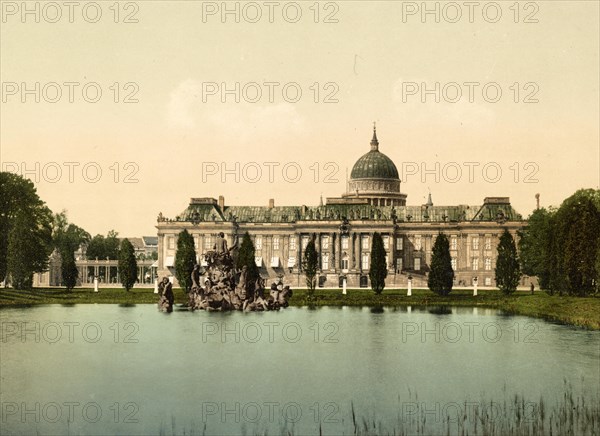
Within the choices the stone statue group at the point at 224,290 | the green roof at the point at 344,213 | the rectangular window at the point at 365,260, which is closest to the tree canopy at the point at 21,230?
the stone statue group at the point at 224,290

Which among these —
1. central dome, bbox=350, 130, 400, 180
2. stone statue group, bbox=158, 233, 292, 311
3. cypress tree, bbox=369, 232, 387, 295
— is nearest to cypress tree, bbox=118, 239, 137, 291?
stone statue group, bbox=158, 233, 292, 311

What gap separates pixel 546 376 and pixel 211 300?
138ft

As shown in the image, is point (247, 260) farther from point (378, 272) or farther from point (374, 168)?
point (374, 168)

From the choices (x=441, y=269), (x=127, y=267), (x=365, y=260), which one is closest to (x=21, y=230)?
(x=127, y=267)

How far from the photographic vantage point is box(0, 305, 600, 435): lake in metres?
29.0

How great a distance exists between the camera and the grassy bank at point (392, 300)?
66.9 meters

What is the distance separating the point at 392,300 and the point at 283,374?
162 feet

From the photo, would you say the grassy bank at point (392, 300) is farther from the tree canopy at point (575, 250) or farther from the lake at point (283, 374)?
the lake at point (283, 374)

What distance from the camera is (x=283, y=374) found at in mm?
37188

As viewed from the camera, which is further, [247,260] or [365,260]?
[365,260]

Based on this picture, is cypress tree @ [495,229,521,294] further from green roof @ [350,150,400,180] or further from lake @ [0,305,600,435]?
green roof @ [350,150,400,180]

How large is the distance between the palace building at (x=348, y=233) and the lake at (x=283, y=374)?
71789mm

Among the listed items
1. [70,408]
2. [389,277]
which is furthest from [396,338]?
[389,277]

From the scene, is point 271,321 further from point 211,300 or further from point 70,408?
point 70,408
